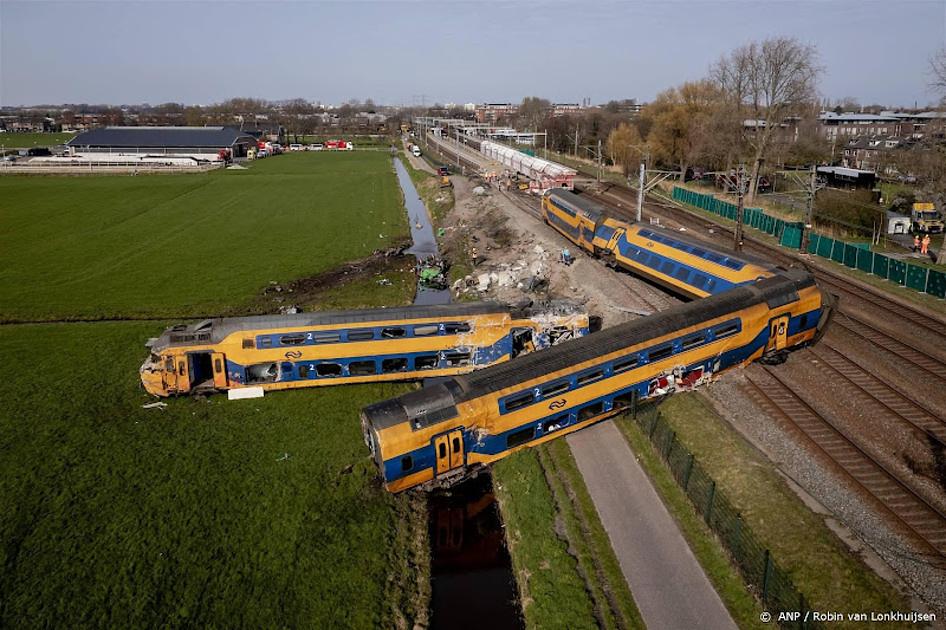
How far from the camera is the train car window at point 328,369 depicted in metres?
29.8

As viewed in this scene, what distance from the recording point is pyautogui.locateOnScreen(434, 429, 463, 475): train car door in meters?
21.8

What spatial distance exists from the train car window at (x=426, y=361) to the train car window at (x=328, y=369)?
→ 12.1 ft

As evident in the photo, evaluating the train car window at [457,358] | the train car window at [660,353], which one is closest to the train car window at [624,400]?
the train car window at [660,353]

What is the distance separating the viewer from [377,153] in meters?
170

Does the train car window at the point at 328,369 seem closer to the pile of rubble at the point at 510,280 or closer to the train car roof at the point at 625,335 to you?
the train car roof at the point at 625,335

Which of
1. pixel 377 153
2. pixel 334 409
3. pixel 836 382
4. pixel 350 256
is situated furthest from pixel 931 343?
pixel 377 153

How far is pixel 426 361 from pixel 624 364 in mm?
9797

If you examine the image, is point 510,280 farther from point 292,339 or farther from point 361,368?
point 292,339

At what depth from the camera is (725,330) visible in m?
27.8

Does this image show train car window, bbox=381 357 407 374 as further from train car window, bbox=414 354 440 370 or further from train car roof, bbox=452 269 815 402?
train car roof, bbox=452 269 815 402

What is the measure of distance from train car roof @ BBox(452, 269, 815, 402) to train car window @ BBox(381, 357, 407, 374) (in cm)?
723

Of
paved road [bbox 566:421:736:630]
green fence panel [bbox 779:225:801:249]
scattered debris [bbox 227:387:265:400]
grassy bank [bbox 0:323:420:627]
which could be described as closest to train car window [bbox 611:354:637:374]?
paved road [bbox 566:421:736:630]

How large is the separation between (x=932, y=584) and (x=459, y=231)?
56.1 metres

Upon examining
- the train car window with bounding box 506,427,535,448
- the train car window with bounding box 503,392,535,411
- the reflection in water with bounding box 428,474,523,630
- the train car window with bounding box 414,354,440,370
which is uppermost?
the train car window with bounding box 503,392,535,411
